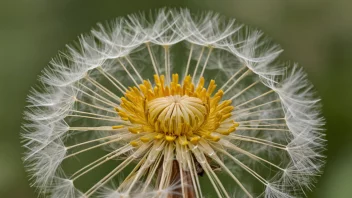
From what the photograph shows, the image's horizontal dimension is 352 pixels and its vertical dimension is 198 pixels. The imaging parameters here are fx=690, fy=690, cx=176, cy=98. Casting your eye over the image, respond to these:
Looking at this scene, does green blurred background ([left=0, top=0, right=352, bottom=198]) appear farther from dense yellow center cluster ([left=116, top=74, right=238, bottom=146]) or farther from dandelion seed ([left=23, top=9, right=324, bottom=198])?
dense yellow center cluster ([left=116, top=74, right=238, bottom=146])

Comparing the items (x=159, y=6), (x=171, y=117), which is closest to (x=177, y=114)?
(x=171, y=117)

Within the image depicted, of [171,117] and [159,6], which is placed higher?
[159,6]

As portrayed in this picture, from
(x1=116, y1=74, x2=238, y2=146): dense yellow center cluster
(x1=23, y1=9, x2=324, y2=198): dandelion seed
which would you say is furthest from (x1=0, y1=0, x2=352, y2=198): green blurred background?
(x1=116, y1=74, x2=238, y2=146): dense yellow center cluster

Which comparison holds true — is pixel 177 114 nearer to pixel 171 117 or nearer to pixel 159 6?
pixel 171 117
